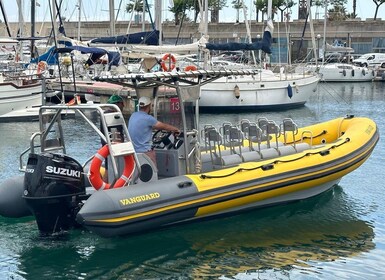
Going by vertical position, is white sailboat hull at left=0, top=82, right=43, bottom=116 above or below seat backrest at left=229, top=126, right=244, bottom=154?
below

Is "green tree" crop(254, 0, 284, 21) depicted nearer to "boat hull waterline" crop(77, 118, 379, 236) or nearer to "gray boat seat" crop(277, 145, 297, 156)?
"boat hull waterline" crop(77, 118, 379, 236)

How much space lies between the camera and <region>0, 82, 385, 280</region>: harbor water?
9.00m

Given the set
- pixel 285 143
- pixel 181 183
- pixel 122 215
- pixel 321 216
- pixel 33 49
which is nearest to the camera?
pixel 122 215

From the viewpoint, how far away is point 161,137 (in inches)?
413

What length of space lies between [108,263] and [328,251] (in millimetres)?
3071

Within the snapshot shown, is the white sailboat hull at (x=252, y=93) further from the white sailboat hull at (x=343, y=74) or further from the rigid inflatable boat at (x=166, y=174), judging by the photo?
the white sailboat hull at (x=343, y=74)

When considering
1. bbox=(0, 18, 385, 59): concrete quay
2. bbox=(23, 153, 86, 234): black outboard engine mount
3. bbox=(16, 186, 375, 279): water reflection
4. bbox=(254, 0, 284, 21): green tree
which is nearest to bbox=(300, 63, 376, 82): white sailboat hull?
bbox=(0, 18, 385, 59): concrete quay

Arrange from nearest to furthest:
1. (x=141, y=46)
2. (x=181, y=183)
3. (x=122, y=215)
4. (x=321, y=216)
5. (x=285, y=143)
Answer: (x=122, y=215) < (x=181, y=183) < (x=321, y=216) < (x=285, y=143) < (x=141, y=46)

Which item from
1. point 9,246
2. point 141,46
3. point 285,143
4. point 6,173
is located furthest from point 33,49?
point 9,246

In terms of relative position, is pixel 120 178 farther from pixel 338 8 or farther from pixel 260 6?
pixel 338 8

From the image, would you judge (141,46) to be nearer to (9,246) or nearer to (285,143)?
(285,143)

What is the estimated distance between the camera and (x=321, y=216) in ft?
38.0

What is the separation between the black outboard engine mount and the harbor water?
439 mm

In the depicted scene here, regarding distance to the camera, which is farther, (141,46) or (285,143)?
(141,46)
